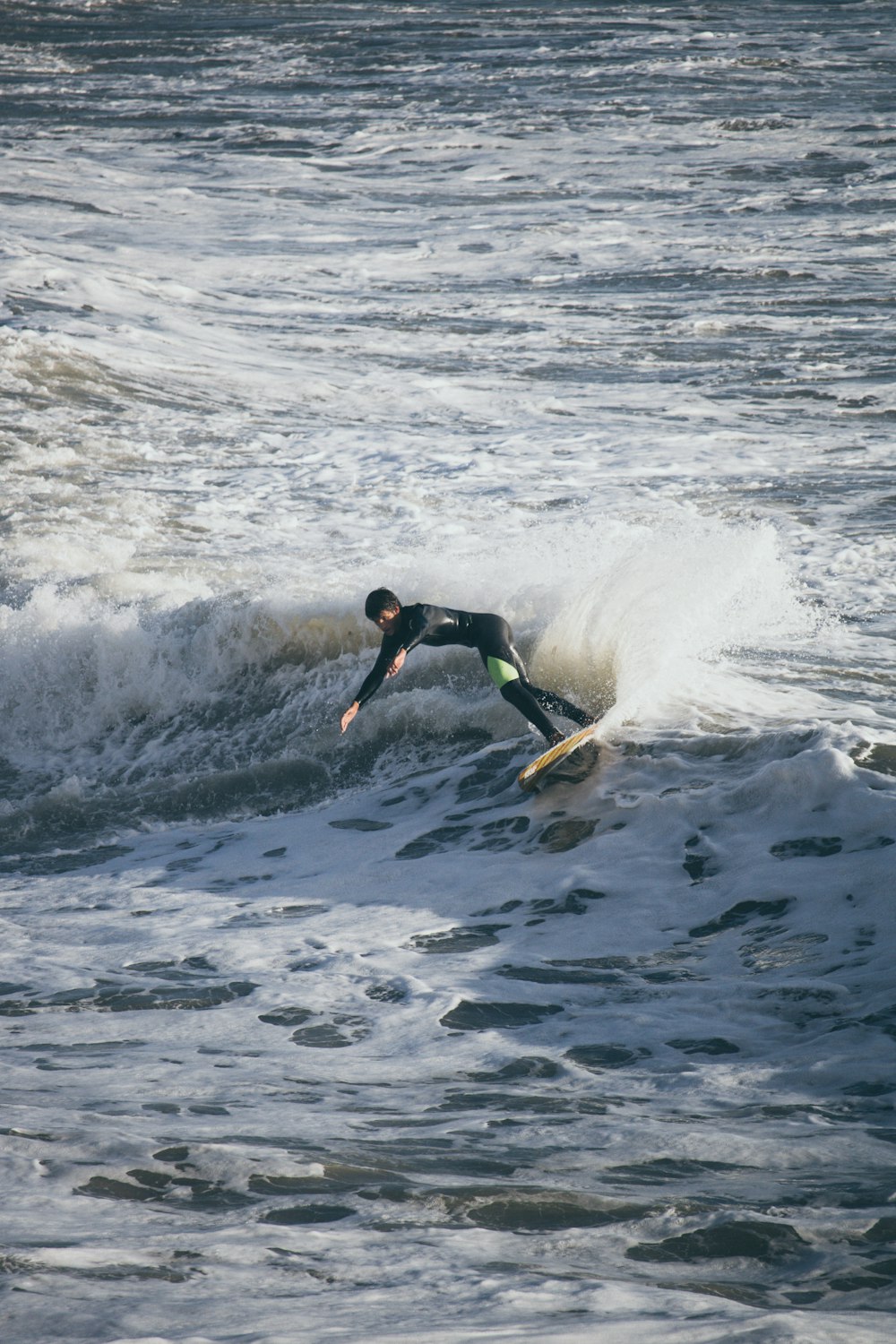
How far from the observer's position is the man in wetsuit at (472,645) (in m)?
7.95

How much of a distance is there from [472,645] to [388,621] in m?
0.76

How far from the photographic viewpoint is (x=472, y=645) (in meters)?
8.36

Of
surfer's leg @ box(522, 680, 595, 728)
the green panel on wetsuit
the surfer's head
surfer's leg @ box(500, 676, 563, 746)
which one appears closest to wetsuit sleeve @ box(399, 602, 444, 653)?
the surfer's head

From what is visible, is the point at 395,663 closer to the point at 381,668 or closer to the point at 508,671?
the point at 381,668

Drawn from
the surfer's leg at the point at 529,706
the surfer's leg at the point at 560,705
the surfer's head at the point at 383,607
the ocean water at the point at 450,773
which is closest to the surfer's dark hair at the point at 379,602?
the surfer's head at the point at 383,607

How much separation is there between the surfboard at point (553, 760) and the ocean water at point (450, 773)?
0.41 ft

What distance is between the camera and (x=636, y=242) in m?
22.8

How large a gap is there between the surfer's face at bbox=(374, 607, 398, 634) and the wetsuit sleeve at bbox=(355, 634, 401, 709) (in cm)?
5

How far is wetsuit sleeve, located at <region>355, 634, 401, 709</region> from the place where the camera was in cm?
793

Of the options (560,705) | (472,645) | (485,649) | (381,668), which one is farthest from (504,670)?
(381,668)

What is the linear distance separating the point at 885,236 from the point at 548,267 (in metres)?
6.22

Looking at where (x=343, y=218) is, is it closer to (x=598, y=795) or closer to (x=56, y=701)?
(x=56, y=701)

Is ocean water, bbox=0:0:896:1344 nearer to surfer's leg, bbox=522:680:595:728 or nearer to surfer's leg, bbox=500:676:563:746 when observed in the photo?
surfer's leg, bbox=522:680:595:728

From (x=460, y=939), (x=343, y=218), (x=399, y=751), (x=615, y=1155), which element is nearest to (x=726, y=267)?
(x=343, y=218)
